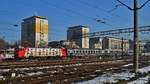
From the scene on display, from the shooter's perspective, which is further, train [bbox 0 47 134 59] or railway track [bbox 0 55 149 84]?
train [bbox 0 47 134 59]

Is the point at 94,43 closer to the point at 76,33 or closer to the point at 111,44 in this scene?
the point at 111,44

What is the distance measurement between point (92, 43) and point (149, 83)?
12304cm

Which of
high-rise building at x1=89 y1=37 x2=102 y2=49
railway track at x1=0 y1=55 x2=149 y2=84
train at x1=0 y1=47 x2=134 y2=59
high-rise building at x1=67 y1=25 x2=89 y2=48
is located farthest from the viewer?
high-rise building at x1=89 y1=37 x2=102 y2=49

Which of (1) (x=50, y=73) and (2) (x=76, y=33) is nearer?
(1) (x=50, y=73)

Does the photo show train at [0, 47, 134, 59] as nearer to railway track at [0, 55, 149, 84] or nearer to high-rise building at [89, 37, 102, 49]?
railway track at [0, 55, 149, 84]

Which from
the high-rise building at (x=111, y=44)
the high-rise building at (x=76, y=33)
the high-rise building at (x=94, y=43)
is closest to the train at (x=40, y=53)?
the high-rise building at (x=76, y=33)

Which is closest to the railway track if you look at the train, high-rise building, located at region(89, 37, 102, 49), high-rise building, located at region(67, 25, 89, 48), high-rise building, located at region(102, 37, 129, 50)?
the train

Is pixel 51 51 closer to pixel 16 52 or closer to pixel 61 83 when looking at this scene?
pixel 16 52

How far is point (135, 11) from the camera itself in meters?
20.6

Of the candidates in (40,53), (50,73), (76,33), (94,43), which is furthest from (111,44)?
(50,73)

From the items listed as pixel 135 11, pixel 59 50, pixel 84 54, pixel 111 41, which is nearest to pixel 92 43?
pixel 111 41

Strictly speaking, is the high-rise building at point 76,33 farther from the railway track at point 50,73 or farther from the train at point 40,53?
the railway track at point 50,73

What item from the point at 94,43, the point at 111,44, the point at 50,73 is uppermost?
the point at 94,43

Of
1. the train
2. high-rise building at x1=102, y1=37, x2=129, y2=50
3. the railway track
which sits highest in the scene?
high-rise building at x1=102, y1=37, x2=129, y2=50
